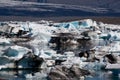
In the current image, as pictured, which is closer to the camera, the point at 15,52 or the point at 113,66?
the point at 113,66

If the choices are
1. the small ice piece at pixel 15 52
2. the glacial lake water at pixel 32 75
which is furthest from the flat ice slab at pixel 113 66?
the small ice piece at pixel 15 52

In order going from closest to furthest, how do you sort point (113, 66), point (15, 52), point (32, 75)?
point (32, 75) → point (113, 66) → point (15, 52)

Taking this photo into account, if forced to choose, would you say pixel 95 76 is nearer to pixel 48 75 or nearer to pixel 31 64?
pixel 48 75

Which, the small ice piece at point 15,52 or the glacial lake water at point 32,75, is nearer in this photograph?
the glacial lake water at point 32,75

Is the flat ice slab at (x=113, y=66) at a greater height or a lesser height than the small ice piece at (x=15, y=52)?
greater

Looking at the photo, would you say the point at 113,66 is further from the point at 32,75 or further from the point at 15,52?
the point at 15,52

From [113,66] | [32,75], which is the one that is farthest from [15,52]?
[113,66]

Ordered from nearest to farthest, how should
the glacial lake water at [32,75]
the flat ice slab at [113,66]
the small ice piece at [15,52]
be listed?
the glacial lake water at [32,75]
the flat ice slab at [113,66]
the small ice piece at [15,52]

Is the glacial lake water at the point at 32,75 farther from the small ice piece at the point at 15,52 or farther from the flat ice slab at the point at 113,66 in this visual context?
the small ice piece at the point at 15,52

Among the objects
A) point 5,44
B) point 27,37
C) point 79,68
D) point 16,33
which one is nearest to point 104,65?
point 79,68

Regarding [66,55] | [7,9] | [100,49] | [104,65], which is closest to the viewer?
[104,65]

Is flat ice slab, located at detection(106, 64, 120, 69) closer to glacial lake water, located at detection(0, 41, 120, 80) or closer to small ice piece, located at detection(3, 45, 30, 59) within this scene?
glacial lake water, located at detection(0, 41, 120, 80)

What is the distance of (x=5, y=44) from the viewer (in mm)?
19203

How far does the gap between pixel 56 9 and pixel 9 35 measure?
177 feet
